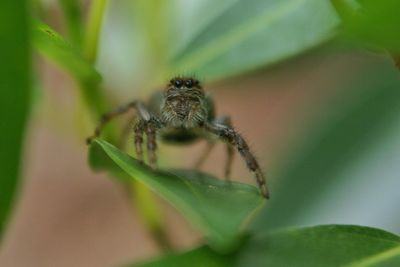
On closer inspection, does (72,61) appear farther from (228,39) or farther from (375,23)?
(228,39)

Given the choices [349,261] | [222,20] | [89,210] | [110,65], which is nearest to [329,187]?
[222,20]

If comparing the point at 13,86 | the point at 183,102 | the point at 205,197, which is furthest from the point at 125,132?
the point at 13,86

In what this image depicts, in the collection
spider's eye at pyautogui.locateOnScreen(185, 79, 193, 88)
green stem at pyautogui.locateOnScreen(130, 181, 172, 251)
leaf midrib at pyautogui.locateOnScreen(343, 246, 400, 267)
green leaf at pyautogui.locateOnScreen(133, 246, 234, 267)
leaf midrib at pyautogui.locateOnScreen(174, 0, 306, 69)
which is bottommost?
leaf midrib at pyautogui.locateOnScreen(343, 246, 400, 267)

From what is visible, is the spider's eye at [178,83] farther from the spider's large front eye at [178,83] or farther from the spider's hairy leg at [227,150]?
the spider's hairy leg at [227,150]

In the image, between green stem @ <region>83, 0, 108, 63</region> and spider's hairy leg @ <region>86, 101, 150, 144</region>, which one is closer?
green stem @ <region>83, 0, 108, 63</region>

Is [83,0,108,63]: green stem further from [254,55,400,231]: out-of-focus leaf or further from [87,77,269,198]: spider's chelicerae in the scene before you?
[254,55,400,231]: out-of-focus leaf

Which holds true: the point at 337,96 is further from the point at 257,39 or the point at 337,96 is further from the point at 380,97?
the point at 257,39

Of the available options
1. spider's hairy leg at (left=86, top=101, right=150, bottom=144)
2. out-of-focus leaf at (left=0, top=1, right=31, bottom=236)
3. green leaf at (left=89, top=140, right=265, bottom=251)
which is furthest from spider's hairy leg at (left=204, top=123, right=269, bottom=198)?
out-of-focus leaf at (left=0, top=1, right=31, bottom=236)
